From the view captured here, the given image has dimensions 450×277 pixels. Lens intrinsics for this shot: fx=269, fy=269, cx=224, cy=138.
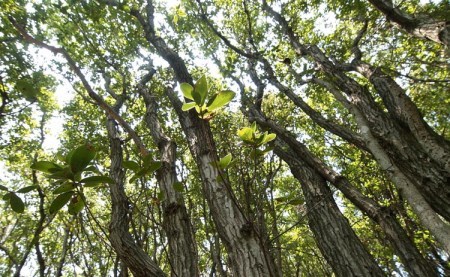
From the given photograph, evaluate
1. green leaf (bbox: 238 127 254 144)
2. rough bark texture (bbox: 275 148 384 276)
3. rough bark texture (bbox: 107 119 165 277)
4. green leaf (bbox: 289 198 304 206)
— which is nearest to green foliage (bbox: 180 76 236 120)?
green leaf (bbox: 238 127 254 144)

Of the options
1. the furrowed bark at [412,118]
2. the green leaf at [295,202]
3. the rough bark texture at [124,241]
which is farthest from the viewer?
the furrowed bark at [412,118]

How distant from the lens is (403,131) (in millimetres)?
4734

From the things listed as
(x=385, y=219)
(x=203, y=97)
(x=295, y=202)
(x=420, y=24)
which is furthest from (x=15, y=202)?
(x=420, y=24)

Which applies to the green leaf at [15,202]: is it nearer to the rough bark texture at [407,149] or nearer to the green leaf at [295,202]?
the green leaf at [295,202]

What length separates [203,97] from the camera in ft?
3.07

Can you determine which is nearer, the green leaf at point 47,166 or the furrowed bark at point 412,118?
the green leaf at point 47,166

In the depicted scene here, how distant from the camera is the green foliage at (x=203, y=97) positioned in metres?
0.93

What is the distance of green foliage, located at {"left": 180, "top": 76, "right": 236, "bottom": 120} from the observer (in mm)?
930

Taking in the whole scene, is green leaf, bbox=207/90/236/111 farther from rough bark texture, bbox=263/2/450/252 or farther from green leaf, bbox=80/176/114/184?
rough bark texture, bbox=263/2/450/252

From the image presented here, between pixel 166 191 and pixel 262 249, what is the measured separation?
7.34ft

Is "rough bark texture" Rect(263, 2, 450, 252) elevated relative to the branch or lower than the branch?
elevated

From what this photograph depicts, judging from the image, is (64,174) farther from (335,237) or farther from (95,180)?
(335,237)

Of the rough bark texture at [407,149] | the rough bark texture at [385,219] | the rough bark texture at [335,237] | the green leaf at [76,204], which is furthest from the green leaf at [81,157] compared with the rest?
the rough bark texture at [385,219]

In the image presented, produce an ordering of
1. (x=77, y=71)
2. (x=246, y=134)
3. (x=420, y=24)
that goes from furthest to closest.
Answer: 1. (x=420, y=24)
2. (x=77, y=71)
3. (x=246, y=134)
